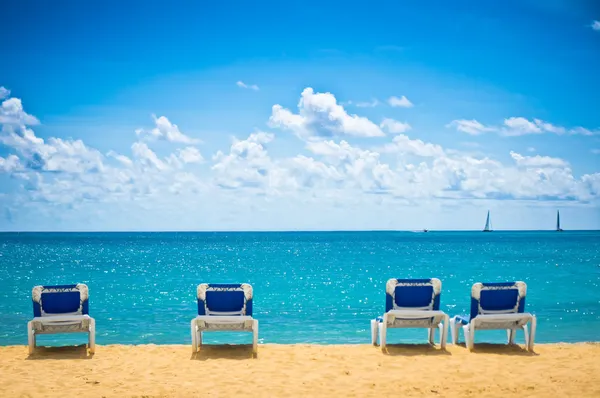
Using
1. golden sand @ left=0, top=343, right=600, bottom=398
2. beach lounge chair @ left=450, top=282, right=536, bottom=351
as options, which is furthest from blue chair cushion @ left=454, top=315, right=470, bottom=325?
golden sand @ left=0, top=343, right=600, bottom=398

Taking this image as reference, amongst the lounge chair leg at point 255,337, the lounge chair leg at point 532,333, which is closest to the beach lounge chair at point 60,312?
the lounge chair leg at point 255,337

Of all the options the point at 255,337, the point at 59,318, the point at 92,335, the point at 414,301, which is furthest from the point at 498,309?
the point at 59,318

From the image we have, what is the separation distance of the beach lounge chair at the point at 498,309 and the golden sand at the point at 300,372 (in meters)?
0.41

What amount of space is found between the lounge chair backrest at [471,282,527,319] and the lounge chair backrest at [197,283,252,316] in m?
3.60

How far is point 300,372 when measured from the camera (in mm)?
8852

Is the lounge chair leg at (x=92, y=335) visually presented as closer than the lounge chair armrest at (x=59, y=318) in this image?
No

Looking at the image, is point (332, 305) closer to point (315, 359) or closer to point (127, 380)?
point (315, 359)

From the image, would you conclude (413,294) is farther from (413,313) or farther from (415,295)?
(413,313)

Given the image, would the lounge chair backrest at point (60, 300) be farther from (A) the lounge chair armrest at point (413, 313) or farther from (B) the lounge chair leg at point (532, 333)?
(B) the lounge chair leg at point (532, 333)

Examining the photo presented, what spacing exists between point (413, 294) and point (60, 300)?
18.3 feet

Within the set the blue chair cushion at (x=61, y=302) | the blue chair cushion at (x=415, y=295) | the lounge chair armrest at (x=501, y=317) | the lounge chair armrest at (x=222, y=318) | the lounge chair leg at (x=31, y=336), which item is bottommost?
the lounge chair leg at (x=31, y=336)

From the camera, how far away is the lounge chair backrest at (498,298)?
33.1 feet

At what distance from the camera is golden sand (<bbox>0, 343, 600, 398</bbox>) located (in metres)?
7.78

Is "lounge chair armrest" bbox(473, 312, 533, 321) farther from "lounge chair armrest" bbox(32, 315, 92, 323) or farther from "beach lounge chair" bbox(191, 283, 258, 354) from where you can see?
"lounge chair armrest" bbox(32, 315, 92, 323)
